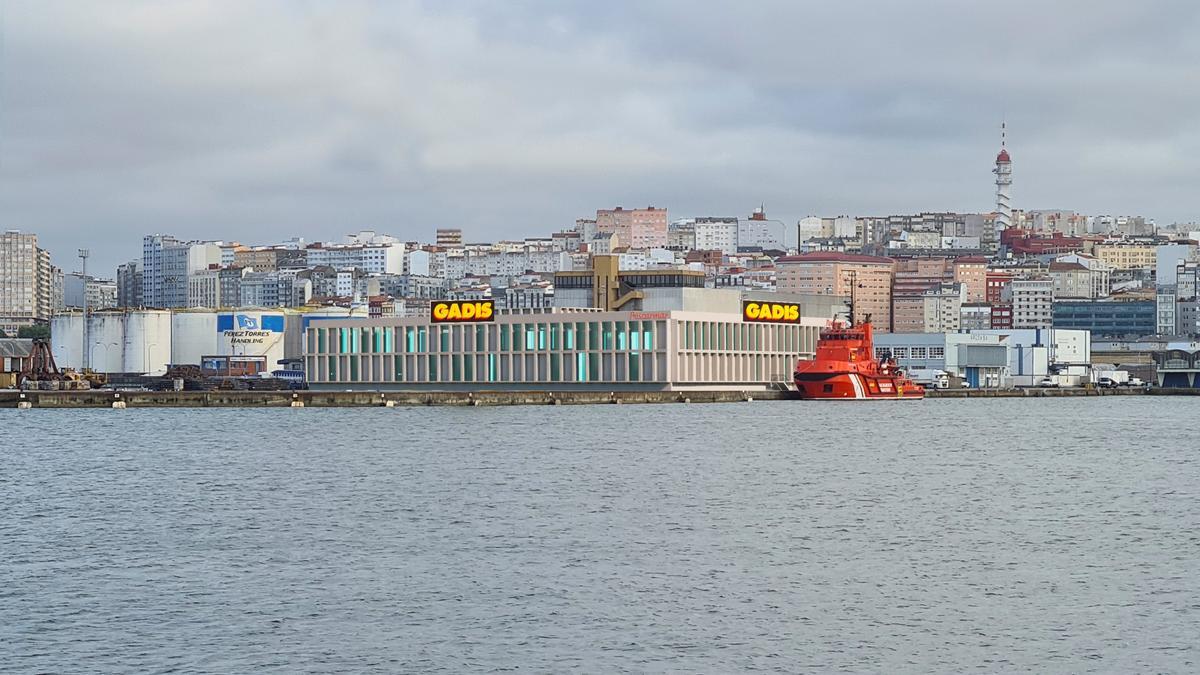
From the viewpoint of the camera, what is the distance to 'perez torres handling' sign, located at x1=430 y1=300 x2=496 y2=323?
114875mm

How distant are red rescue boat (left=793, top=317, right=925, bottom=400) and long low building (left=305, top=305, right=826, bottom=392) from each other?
683cm

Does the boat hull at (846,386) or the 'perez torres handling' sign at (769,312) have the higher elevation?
the 'perez torres handling' sign at (769,312)

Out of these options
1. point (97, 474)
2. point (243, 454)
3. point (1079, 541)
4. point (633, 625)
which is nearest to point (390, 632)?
point (633, 625)

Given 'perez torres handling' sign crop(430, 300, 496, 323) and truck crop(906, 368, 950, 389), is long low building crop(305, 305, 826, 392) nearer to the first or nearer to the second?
'perez torres handling' sign crop(430, 300, 496, 323)

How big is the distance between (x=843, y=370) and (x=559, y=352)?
17166mm

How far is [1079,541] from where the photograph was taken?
34.5m

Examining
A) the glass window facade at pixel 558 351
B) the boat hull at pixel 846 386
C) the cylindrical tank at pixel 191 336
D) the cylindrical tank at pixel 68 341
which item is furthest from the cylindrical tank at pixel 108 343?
the boat hull at pixel 846 386

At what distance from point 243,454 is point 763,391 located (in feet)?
203

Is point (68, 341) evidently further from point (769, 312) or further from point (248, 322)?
point (769, 312)

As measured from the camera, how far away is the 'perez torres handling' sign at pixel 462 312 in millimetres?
114875

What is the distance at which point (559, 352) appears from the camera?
113 m

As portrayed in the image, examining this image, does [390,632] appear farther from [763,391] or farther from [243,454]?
[763,391]

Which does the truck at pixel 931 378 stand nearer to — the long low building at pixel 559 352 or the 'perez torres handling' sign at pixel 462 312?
the long low building at pixel 559 352

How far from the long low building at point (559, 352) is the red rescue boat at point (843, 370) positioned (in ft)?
22.4
